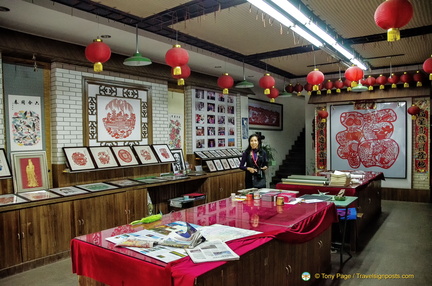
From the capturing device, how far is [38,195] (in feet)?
14.9

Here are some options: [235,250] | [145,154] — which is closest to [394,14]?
[235,250]

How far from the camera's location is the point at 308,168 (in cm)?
1088

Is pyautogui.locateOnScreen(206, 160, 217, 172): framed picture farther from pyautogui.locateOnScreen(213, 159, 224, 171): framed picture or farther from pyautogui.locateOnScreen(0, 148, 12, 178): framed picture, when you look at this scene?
pyautogui.locateOnScreen(0, 148, 12, 178): framed picture

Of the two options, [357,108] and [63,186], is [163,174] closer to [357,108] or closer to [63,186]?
[63,186]

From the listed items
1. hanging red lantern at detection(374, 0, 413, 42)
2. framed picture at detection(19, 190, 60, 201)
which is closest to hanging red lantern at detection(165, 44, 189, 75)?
hanging red lantern at detection(374, 0, 413, 42)

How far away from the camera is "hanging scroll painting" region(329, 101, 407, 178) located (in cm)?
871

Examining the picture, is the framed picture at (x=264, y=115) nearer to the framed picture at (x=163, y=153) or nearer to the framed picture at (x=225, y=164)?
the framed picture at (x=225, y=164)

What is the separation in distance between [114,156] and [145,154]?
2.28 ft

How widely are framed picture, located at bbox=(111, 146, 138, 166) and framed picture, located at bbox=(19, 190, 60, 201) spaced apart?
143cm

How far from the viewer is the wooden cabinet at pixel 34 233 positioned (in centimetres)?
401

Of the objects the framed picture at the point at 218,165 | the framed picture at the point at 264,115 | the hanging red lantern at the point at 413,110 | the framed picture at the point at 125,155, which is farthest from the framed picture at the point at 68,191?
the hanging red lantern at the point at 413,110

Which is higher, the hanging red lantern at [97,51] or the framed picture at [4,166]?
the hanging red lantern at [97,51]

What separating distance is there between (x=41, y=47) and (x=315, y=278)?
4760mm

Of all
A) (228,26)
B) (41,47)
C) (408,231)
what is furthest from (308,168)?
(41,47)
